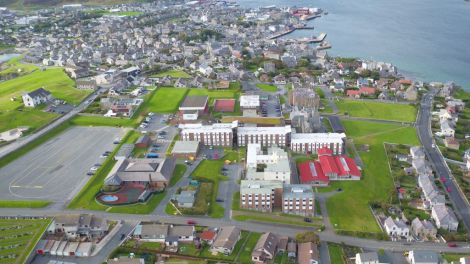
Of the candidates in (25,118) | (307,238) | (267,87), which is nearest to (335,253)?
(307,238)

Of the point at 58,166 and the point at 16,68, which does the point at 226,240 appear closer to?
the point at 58,166

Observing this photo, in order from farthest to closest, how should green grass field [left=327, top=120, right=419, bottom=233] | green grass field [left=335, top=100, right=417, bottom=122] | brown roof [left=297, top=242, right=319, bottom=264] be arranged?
1. green grass field [left=335, top=100, right=417, bottom=122]
2. green grass field [left=327, top=120, right=419, bottom=233]
3. brown roof [left=297, top=242, right=319, bottom=264]

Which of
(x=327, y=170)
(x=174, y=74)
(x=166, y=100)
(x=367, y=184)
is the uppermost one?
(x=327, y=170)

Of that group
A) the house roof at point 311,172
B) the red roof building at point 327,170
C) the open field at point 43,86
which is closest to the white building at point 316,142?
the red roof building at point 327,170

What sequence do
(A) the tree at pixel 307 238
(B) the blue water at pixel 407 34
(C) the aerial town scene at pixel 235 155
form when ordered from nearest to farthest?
1. (A) the tree at pixel 307 238
2. (C) the aerial town scene at pixel 235 155
3. (B) the blue water at pixel 407 34

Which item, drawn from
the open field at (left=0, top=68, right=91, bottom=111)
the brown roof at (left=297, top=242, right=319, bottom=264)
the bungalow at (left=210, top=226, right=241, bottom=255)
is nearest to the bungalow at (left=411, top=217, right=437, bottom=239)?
the brown roof at (left=297, top=242, right=319, bottom=264)

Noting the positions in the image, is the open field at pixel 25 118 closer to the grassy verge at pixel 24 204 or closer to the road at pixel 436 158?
the grassy verge at pixel 24 204

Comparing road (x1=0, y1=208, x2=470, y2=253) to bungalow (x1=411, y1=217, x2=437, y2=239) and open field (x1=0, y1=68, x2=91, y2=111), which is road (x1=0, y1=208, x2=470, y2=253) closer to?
bungalow (x1=411, y1=217, x2=437, y2=239)
